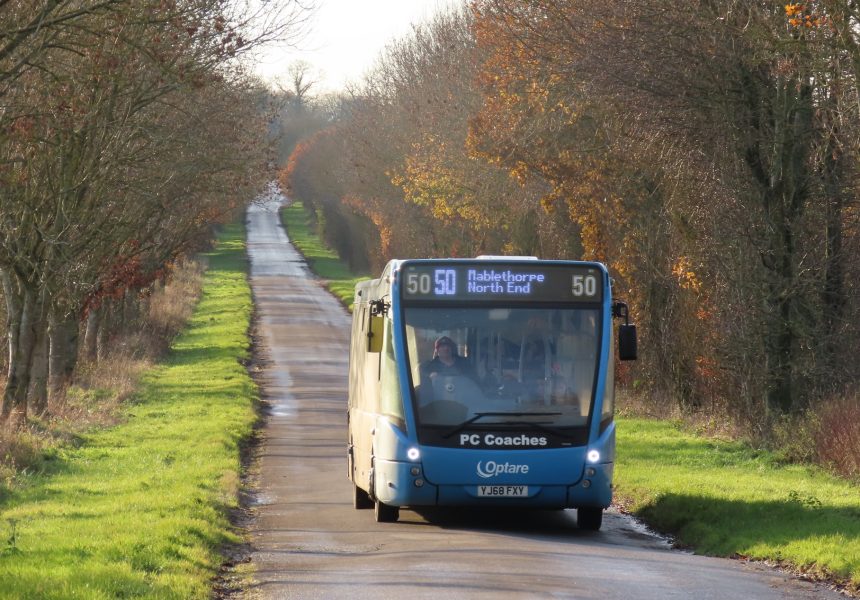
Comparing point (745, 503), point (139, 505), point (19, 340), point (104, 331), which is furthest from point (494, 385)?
point (104, 331)

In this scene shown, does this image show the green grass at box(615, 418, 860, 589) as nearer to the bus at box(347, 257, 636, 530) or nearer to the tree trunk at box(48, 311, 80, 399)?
the bus at box(347, 257, 636, 530)

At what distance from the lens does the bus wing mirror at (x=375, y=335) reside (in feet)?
49.2

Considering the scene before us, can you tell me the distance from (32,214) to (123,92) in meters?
2.58

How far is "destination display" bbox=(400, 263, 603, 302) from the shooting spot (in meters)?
14.9

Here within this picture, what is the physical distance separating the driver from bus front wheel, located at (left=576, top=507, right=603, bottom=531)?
1.91 meters

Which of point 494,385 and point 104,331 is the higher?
point 494,385

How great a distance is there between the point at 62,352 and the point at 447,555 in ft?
75.1

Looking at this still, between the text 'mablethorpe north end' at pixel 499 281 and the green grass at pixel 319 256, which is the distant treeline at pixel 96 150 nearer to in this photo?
the text 'mablethorpe north end' at pixel 499 281

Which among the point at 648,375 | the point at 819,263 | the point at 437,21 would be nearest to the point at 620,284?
the point at 648,375

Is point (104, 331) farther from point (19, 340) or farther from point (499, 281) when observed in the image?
point (499, 281)

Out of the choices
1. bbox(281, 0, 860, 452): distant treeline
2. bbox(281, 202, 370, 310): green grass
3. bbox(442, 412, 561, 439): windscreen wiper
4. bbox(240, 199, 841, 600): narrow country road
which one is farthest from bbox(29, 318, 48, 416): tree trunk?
bbox(281, 202, 370, 310): green grass

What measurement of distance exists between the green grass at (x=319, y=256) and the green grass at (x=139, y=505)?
38.3 m

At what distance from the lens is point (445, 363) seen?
48.1ft

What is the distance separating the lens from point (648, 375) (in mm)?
31562
